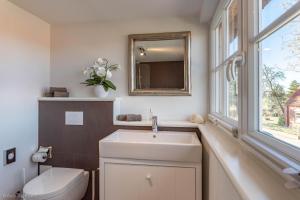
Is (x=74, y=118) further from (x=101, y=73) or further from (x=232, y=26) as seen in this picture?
(x=232, y=26)

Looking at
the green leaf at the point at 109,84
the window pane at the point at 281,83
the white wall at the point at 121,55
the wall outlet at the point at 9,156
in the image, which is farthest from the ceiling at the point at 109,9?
the wall outlet at the point at 9,156

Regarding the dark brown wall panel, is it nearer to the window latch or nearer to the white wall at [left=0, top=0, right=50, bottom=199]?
the white wall at [left=0, top=0, right=50, bottom=199]

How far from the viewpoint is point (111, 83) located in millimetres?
2227

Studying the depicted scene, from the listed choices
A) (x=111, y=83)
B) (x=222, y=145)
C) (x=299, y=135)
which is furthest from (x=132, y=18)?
(x=299, y=135)

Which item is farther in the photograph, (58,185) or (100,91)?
(100,91)

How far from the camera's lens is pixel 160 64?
7.19 ft

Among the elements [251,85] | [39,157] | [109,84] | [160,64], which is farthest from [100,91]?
[251,85]

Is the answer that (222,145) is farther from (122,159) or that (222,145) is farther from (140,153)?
(122,159)

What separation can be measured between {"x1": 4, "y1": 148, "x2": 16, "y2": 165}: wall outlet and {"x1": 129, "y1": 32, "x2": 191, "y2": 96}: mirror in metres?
1.27

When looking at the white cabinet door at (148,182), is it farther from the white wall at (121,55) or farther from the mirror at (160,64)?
the mirror at (160,64)

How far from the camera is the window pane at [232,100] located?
131 centimetres

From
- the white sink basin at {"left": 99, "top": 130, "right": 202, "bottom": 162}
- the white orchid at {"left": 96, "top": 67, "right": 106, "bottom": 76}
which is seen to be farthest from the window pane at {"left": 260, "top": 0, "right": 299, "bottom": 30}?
the white orchid at {"left": 96, "top": 67, "right": 106, "bottom": 76}

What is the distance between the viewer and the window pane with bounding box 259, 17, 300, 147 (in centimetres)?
67

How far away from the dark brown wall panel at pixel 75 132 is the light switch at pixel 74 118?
0.12ft
